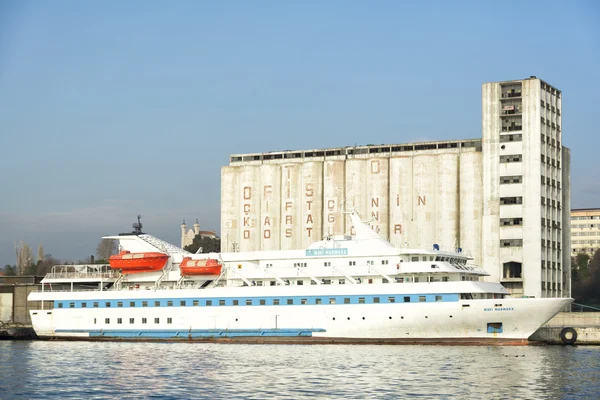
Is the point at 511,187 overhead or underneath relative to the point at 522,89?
underneath

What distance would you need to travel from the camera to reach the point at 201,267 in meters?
59.0

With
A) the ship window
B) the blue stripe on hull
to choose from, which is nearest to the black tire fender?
the ship window

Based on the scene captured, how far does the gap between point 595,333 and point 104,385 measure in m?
38.9

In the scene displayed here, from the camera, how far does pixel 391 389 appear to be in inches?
1337

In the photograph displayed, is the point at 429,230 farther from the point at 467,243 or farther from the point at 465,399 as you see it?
the point at 465,399

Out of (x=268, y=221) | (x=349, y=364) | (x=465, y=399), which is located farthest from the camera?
(x=268, y=221)

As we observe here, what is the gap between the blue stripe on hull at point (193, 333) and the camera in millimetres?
54656

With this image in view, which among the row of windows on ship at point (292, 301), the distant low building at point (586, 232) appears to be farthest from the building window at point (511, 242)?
the distant low building at point (586, 232)

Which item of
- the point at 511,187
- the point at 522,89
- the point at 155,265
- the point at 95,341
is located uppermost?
the point at 522,89

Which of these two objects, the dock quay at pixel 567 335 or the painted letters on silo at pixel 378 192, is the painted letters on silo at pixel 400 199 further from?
the dock quay at pixel 567 335

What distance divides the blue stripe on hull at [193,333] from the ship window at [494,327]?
10.5m

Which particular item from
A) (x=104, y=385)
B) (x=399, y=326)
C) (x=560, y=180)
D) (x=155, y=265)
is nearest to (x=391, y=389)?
(x=104, y=385)

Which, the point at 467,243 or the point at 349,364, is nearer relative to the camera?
the point at 349,364

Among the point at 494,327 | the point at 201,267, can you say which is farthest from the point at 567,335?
the point at 201,267
